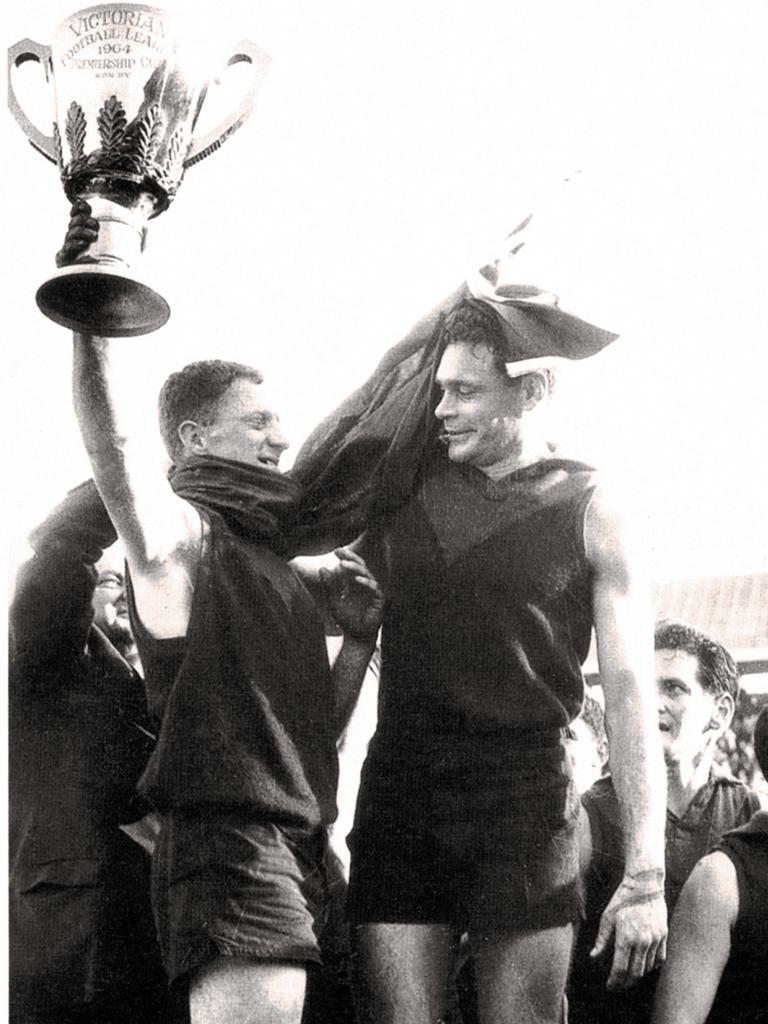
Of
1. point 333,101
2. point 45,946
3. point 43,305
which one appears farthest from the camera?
point 333,101

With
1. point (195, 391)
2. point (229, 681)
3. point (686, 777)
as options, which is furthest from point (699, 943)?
point (195, 391)


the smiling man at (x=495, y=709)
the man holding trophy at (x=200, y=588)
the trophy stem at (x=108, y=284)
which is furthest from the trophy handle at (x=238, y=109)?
the smiling man at (x=495, y=709)

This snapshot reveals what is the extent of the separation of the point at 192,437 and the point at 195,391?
108 mm

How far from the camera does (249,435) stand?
361cm

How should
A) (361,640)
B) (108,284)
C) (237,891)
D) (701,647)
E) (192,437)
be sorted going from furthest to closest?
(192,437) → (361,640) → (701,647) → (237,891) → (108,284)

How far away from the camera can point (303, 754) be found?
339 cm

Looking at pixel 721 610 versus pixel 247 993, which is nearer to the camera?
pixel 247 993

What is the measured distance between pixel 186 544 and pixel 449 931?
3.22 ft

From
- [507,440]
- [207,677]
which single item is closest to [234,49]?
[507,440]

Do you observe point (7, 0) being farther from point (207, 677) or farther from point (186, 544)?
point (207, 677)

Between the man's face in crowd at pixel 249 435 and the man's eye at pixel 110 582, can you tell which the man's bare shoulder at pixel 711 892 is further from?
the man's eye at pixel 110 582

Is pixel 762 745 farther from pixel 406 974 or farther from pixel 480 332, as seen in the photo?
pixel 480 332

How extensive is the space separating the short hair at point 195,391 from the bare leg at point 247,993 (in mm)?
1114

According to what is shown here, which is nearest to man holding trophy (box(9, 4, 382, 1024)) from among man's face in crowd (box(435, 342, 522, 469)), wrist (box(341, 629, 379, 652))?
wrist (box(341, 629, 379, 652))
